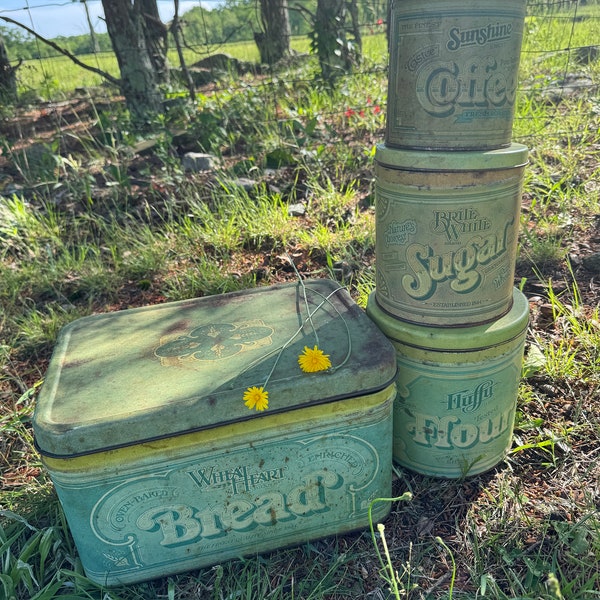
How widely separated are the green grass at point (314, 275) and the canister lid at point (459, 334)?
1.53 feet

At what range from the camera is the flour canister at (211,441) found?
1.31m

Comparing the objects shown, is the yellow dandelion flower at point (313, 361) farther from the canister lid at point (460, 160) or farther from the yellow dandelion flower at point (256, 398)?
the canister lid at point (460, 160)

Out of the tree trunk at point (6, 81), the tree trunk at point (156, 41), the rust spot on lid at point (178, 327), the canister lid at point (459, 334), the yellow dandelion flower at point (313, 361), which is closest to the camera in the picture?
the yellow dandelion flower at point (313, 361)

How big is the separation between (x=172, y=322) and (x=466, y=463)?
108 centimetres

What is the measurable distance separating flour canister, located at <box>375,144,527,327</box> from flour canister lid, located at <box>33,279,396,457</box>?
19 cm

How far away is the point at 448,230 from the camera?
1459 millimetres

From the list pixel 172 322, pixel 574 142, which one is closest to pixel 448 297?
pixel 172 322

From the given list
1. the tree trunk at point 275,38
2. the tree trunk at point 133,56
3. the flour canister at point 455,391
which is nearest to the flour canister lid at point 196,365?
the flour canister at point 455,391

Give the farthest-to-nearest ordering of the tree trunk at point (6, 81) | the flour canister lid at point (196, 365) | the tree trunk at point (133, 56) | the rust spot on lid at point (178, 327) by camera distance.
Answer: the tree trunk at point (6, 81), the tree trunk at point (133, 56), the rust spot on lid at point (178, 327), the flour canister lid at point (196, 365)

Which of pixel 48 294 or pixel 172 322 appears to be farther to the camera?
pixel 48 294

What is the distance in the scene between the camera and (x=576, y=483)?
1643 mm

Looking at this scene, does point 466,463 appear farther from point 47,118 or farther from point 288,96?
point 47,118

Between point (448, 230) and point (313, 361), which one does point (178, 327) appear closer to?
point (313, 361)

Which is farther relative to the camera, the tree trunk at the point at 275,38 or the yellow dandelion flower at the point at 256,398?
the tree trunk at the point at 275,38
